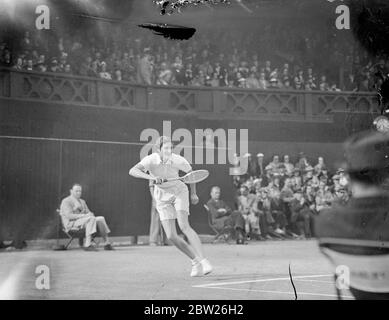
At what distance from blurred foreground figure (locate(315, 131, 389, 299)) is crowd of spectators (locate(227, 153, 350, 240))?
0.15m

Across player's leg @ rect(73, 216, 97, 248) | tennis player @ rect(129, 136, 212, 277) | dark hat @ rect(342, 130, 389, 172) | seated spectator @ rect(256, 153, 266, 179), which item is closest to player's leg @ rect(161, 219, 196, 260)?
tennis player @ rect(129, 136, 212, 277)

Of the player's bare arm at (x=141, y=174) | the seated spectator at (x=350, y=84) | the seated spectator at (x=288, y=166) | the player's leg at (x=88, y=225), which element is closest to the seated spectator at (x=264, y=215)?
the seated spectator at (x=288, y=166)

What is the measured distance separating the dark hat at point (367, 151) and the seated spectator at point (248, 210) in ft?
3.25

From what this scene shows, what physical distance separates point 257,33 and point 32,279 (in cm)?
325

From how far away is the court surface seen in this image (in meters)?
6.11

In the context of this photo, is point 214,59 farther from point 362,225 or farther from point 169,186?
point 362,225

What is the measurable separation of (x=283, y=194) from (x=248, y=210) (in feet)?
1.39

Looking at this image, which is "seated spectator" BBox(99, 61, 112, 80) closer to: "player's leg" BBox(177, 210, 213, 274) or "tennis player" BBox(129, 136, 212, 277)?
"tennis player" BBox(129, 136, 212, 277)

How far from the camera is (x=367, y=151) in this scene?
646 centimetres

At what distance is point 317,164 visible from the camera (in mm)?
6684

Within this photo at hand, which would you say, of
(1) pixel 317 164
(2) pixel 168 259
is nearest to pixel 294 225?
(1) pixel 317 164

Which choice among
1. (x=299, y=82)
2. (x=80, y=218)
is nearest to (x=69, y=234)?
(x=80, y=218)

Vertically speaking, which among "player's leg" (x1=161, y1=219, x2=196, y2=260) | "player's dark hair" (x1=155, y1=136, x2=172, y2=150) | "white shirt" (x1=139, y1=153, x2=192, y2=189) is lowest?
"player's leg" (x1=161, y1=219, x2=196, y2=260)

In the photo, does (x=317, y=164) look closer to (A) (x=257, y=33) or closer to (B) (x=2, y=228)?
(A) (x=257, y=33)
